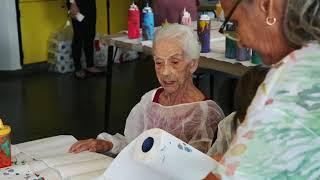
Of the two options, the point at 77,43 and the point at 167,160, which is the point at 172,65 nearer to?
the point at 167,160

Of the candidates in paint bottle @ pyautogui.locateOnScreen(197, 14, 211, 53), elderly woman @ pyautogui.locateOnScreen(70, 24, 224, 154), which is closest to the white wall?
paint bottle @ pyautogui.locateOnScreen(197, 14, 211, 53)

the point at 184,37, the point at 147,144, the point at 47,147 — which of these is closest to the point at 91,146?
the point at 47,147

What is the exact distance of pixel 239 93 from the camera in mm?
1248

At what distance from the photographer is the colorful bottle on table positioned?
Result: 1.39 metres

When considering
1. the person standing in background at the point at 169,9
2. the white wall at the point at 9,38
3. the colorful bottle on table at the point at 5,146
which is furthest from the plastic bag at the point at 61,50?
the colorful bottle on table at the point at 5,146

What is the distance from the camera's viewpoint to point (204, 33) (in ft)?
8.82

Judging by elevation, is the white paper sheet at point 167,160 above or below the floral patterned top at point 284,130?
below

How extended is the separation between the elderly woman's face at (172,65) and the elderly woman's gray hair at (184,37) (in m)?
0.01

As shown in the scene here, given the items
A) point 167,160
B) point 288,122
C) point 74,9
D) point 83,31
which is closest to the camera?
point 288,122

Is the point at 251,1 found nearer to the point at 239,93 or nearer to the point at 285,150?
the point at 285,150

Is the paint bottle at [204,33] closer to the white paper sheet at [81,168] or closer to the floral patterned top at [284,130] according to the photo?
the white paper sheet at [81,168]

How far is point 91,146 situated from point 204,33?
1263 mm

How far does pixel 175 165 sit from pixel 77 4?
13.8ft

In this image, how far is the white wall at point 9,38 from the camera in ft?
16.8
